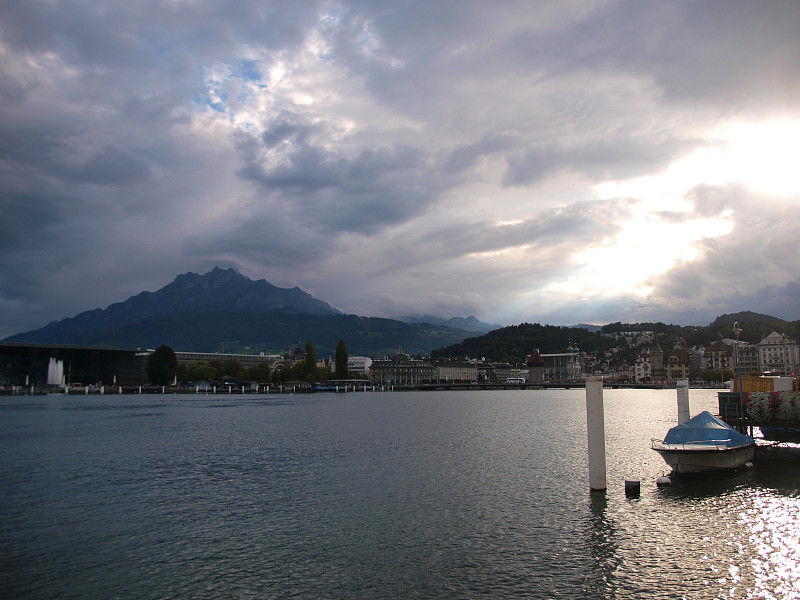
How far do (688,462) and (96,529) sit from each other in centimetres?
3091

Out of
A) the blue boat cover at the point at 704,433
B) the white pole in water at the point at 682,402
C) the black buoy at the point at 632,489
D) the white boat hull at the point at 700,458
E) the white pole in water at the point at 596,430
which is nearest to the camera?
the black buoy at the point at 632,489

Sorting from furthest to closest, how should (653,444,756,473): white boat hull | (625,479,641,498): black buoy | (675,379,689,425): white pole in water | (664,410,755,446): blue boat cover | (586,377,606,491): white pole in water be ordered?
1. (675,379,689,425): white pole in water
2. (664,410,755,446): blue boat cover
3. (653,444,756,473): white boat hull
4. (586,377,606,491): white pole in water
5. (625,479,641,498): black buoy

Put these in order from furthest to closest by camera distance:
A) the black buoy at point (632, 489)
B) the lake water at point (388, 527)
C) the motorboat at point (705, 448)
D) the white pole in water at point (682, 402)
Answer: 1. the white pole in water at point (682, 402)
2. the motorboat at point (705, 448)
3. the black buoy at point (632, 489)
4. the lake water at point (388, 527)

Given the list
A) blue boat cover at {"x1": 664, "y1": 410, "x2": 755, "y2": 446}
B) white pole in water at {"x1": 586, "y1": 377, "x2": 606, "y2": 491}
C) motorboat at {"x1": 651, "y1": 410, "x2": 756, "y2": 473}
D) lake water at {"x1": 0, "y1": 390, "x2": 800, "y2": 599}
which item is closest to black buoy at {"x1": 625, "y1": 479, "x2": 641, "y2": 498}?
lake water at {"x1": 0, "y1": 390, "x2": 800, "y2": 599}

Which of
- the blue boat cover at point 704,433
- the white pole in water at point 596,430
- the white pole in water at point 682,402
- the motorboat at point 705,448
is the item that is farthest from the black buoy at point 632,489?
the white pole in water at point 682,402

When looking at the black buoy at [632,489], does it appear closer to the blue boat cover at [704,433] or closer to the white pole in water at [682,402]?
the blue boat cover at [704,433]

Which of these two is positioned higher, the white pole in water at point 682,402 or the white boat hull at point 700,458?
the white pole in water at point 682,402

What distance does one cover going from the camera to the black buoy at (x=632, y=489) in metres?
28.6

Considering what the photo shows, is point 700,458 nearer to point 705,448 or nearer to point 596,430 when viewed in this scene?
point 705,448

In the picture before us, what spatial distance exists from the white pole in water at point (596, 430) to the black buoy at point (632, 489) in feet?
4.31

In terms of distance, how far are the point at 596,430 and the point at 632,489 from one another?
11.1ft

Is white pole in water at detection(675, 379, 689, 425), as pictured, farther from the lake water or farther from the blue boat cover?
the blue boat cover

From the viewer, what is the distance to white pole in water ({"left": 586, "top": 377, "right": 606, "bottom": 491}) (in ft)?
94.2

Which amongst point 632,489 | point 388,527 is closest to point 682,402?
point 632,489
